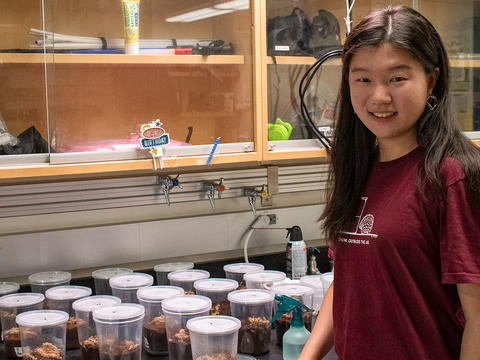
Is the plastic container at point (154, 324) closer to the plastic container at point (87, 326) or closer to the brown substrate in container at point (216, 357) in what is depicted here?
the plastic container at point (87, 326)

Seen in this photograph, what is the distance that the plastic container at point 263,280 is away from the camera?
6.68ft

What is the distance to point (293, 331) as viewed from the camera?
1773 mm

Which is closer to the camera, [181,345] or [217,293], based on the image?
[181,345]

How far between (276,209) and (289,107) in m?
0.51

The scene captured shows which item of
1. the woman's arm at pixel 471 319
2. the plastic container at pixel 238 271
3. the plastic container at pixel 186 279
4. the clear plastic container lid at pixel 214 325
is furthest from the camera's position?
the plastic container at pixel 238 271

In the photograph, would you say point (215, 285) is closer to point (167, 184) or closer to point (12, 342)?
point (167, 184)

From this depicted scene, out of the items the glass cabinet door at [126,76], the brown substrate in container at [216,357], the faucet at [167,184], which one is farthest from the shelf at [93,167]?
the brown substrate in container at [216,357]

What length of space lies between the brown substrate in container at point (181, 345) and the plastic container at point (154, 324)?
10 centimetres

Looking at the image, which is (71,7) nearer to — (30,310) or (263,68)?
(263,68)

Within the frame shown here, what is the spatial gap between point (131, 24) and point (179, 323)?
971mm

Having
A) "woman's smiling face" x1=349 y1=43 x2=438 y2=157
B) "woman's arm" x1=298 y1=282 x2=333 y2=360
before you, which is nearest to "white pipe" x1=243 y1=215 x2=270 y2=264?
"woman's arm" x1=298 y1=282 x2=333 y2=360

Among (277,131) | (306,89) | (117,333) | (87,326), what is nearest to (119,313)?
(117,333)

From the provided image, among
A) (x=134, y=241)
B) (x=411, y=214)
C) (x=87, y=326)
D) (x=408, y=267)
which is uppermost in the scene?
(x=411, y=214)

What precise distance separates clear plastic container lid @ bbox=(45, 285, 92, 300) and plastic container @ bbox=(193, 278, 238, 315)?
0.36 metres
